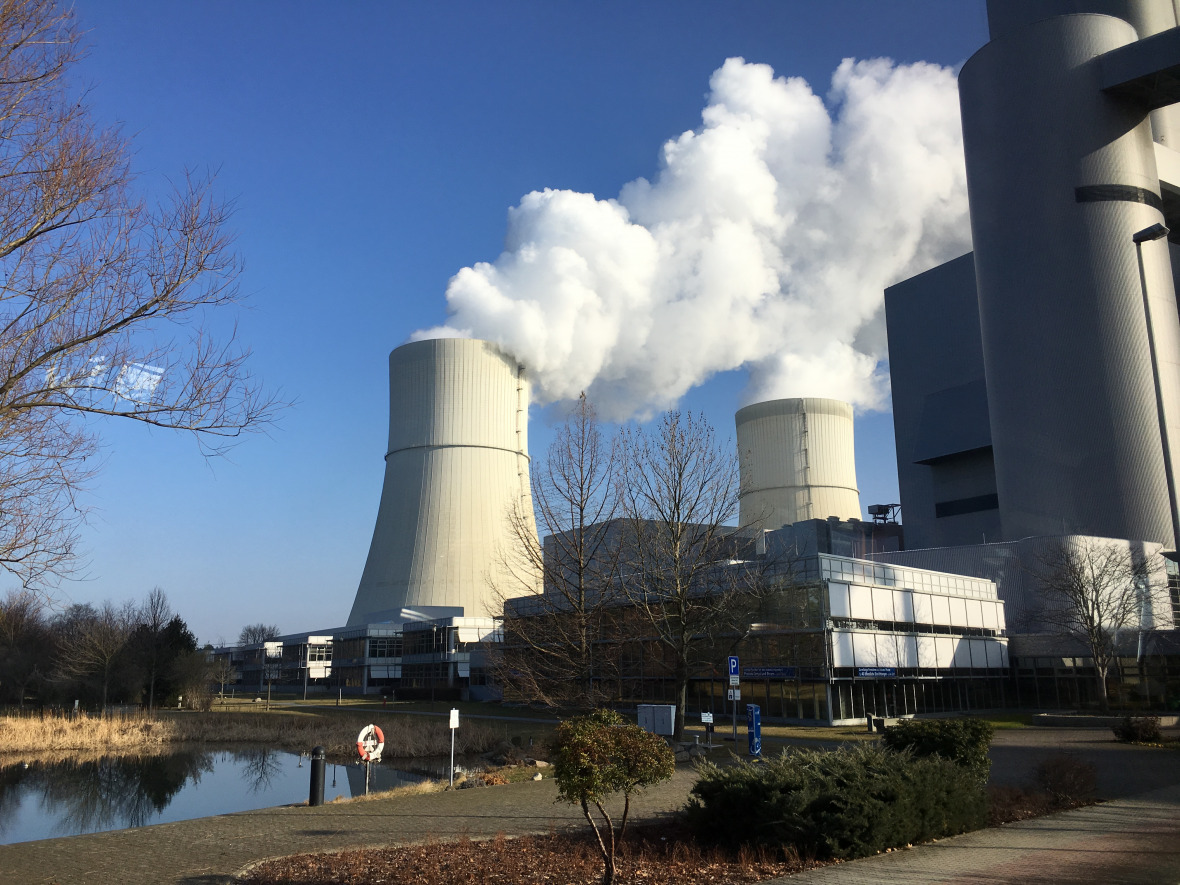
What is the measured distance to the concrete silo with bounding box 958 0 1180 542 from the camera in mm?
42469

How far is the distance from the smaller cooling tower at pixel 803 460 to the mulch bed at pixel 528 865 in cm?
4282

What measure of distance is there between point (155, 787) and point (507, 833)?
1321 cm

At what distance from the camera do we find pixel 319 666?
184 ft

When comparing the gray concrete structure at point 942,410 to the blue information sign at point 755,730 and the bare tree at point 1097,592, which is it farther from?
the blue information sign at point 755,730

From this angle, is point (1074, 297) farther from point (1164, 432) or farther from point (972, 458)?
point (972, 458)

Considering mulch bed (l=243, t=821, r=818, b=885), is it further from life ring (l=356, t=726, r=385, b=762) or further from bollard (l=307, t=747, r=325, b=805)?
life ring (l=356, t=726, r=385, b=762)

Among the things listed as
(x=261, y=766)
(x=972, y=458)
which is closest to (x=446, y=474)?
(x=261, y=766)

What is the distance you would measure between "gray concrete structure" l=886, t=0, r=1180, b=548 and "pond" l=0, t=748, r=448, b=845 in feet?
117

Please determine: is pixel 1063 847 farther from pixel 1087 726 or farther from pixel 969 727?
pixel 1087 726

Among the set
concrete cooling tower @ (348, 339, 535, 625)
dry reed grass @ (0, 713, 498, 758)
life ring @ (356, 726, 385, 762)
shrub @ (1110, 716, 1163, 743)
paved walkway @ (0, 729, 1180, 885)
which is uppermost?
concrete cooling tower @ (348, 339, 535, 625)

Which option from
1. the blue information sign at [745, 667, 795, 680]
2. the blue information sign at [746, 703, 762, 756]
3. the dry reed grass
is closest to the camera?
the blue information sign at [746, 703, 762, 756]

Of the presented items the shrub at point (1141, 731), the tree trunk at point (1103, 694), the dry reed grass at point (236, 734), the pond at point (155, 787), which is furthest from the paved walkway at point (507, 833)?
the tree trunk at point (1103, 694)

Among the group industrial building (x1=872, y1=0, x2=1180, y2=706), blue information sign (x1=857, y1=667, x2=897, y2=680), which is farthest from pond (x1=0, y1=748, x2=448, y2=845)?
industrial building (x1=872, y1=0, x2=1180, y2=706)

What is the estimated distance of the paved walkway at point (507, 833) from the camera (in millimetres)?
7441
